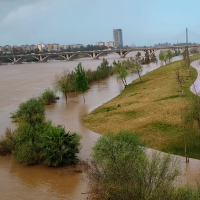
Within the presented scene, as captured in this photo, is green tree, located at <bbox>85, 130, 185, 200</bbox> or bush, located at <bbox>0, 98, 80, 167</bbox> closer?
green tree, located at <bbox>85, 130, 185, 200</bbox>

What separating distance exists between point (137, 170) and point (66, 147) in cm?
687

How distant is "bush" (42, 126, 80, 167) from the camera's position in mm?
14344

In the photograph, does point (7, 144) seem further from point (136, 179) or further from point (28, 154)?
point (136, 179)

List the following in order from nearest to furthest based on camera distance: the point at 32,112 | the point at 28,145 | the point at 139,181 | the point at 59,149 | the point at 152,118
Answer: the point at 139,181, the point at 59,149, the point at 28,145, the point at 152,118, the point at 32,112

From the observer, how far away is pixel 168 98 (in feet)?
80.7

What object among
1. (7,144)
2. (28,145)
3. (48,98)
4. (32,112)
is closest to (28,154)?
(28,145)

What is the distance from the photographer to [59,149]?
14469 millimetres

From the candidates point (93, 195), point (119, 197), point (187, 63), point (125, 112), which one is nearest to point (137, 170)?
point (119, 197)

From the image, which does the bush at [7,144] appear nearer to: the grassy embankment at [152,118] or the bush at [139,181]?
the grassy embankment at [152,118]

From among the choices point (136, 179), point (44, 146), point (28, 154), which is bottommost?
point (28, 154)

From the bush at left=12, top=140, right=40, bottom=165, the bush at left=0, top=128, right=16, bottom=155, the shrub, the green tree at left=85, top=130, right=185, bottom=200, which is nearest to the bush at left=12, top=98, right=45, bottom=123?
the shrub

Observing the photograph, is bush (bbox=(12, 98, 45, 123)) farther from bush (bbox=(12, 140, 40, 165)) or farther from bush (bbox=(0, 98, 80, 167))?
bush (bbox=(12, 140, 40, 165))

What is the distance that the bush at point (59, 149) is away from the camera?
14.3 meters

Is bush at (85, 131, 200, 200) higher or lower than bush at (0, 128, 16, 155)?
higher
